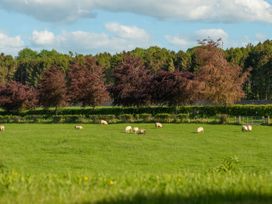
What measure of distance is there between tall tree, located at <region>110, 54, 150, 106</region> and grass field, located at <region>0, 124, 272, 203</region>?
2902 cm

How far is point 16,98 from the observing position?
7619cm

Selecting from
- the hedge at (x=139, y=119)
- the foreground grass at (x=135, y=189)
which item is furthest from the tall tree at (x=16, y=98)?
the foreground grass at (x=135, y=189)

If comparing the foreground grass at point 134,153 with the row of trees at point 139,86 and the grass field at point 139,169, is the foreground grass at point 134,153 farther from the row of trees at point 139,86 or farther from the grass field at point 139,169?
the row of trees at point 139,86

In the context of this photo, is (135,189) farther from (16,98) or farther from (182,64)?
(182,64)

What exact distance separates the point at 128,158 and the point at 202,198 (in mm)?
17660

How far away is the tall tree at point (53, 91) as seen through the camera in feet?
246

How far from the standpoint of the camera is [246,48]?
368 ft

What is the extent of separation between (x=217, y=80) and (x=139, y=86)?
12.2 meters

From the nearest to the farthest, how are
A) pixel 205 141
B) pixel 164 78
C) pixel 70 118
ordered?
pixel 205 141, pixel 70 118, pixel 164 78

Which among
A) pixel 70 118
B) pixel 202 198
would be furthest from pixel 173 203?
pixel 70 118

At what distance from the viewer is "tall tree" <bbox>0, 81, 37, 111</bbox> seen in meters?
76.2

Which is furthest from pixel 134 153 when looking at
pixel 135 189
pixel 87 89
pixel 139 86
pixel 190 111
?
pixel 87 89

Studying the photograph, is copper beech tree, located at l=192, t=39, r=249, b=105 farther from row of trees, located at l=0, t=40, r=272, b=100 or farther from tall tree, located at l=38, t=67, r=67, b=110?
tall tree, located at l=38, t=67, r=67, b=110

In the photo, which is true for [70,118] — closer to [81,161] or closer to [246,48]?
[81,161]
